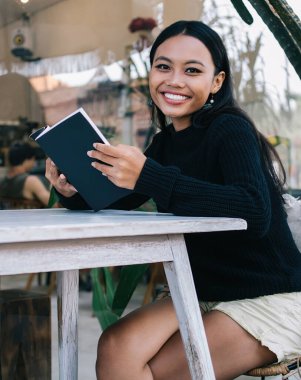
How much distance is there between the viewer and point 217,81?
63.1 inches

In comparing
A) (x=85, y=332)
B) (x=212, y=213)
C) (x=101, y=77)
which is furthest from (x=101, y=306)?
(x=212, y=213)

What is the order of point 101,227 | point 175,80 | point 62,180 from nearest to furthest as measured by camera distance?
point 101,227, point 175,80, point 62,180

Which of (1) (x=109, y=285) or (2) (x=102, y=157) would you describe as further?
(1) (x=109, y=285)

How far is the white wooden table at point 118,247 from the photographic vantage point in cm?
106

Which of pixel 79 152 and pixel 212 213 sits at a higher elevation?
pixel 79 152

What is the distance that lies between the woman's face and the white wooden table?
38 cm

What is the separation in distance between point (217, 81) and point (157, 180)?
0.40 meters

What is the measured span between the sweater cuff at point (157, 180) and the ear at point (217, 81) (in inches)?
13.7

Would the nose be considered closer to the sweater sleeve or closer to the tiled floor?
the sweater sleeve

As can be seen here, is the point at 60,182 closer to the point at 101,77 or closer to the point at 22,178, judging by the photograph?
the point at 22,178

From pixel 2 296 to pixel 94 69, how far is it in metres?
1.58

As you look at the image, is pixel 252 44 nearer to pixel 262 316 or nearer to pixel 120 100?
pixel 120 100

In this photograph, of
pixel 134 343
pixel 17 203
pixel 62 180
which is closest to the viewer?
pixel 134 343

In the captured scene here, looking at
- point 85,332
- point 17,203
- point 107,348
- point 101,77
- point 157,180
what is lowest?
point 85,332
